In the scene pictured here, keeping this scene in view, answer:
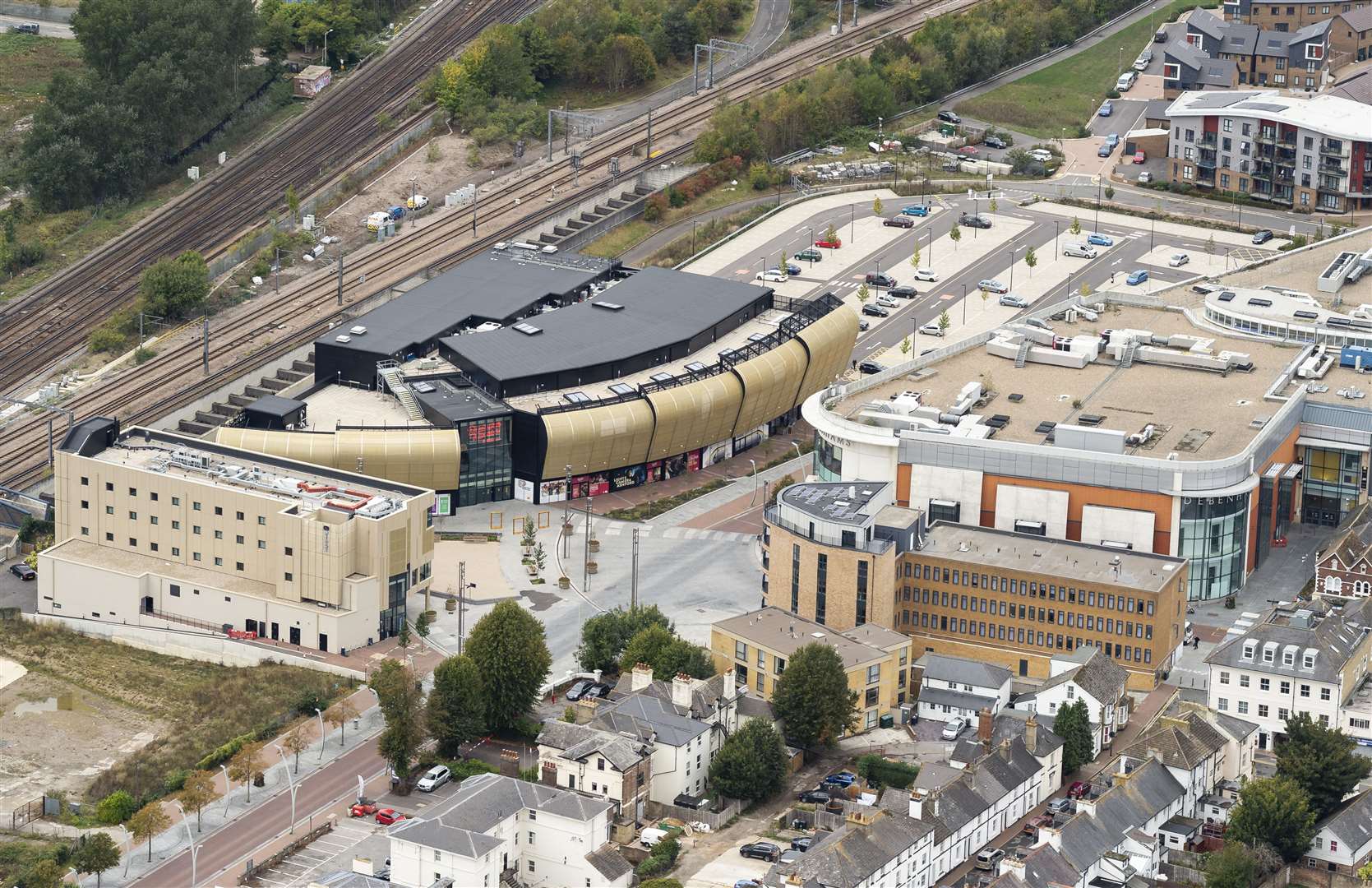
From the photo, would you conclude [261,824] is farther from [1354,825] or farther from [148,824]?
[1354,825]

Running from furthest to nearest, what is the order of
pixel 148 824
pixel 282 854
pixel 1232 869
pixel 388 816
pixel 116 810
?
1. pixel 116 810
2. pixel 388 816
3. pixel 148 824
4. pixel 282 854
5. pixel 1232 869

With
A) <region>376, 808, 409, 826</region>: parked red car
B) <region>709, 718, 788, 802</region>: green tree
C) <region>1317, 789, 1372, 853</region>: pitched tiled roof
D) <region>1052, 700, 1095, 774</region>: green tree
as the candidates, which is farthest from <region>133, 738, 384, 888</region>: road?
<region>1317, 789, 1372, 853</region>: pitched tiled roof

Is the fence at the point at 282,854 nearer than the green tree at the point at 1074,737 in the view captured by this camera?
Yes

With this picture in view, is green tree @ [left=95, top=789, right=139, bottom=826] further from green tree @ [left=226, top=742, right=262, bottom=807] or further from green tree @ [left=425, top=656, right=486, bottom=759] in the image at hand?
green tree @ [left=425, top=656, right=486, bottom=759]

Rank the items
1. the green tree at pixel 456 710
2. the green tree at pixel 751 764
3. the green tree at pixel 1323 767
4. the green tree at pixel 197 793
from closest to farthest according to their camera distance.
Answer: the green tree at pixel 1323 767 → the green tree at pixel 197 793 → the green tree at pixel 751 764 → the green tree at pixel 456 710

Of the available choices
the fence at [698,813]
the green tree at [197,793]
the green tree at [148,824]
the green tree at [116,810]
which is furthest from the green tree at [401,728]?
the green tree at [116,810]

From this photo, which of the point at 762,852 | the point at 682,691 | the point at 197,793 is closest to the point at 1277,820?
the point at 762,852

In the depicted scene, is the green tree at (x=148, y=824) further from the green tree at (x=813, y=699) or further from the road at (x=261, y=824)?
the green tree at (x=813, y=699)

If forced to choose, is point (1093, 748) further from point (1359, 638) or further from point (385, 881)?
point (385, 881)
